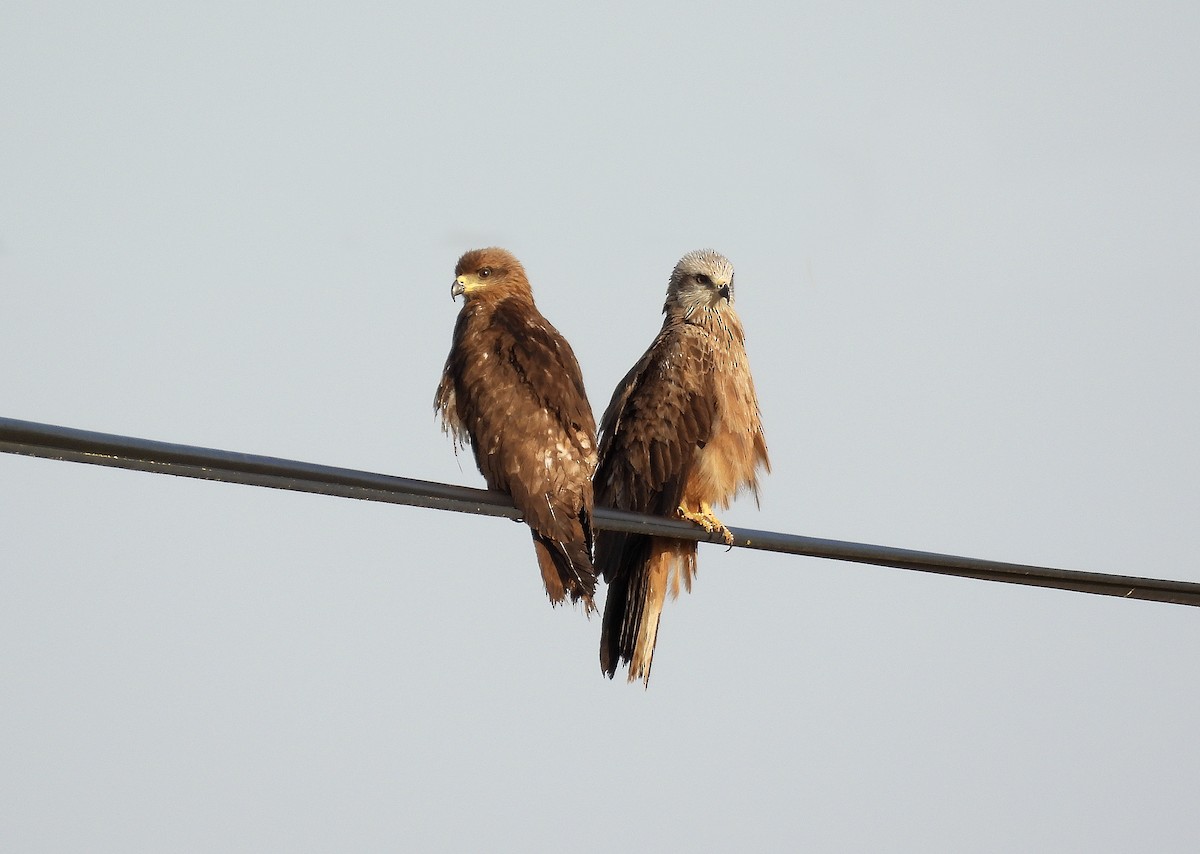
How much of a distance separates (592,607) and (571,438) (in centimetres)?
80

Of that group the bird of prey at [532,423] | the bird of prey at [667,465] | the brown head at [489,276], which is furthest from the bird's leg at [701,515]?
the brown head at [489,276]

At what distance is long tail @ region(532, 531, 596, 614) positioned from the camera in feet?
21.2

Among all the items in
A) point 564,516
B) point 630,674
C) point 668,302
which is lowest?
point 630,674

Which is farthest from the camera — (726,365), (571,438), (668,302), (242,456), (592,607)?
(668,302)

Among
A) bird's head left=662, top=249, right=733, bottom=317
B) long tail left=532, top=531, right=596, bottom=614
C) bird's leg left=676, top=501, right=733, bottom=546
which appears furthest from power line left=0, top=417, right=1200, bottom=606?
bird's head left=662, top=249, right=733, bottom=317

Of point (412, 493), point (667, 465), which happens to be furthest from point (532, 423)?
point (412, 493)

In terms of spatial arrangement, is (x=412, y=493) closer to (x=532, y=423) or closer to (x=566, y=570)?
(x=566, y=570)

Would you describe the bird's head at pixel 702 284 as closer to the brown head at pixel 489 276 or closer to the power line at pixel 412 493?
the brown head at pixel 489 276

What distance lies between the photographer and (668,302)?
8.48 meters

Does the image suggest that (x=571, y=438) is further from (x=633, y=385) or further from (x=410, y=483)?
(x=410, y=483)

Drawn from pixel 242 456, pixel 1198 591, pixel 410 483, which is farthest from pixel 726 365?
pixel 242 456

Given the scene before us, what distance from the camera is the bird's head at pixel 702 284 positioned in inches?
323

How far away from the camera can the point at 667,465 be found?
25.2 ft

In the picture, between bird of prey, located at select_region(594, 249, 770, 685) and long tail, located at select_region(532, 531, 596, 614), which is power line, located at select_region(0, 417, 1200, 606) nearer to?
long tail, located at select_region(532, 531, 596, 614)
